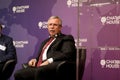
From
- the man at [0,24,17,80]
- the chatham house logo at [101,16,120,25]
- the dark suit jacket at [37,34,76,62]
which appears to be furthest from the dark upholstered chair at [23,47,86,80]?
the man at [0,24,17,80]

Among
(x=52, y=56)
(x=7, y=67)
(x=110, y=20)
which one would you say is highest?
(x=110, y=20)

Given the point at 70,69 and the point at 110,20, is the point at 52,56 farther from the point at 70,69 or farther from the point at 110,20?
the point at 110,20

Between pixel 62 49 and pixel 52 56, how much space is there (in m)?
0.17

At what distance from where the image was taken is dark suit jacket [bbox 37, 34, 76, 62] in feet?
12.3

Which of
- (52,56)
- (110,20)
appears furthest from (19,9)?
(110,20)

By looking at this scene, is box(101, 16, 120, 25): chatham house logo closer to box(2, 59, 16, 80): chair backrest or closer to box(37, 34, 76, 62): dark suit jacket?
box(37, 34, 76, 62): dark suit jacket

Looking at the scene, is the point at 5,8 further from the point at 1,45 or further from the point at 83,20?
the point at 83,20

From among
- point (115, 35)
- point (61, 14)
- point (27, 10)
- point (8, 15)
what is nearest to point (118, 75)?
point (115, 35)

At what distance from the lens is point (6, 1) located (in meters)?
5.95

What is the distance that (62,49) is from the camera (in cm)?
389

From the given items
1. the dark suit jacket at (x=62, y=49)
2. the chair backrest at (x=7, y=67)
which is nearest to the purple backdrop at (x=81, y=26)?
the dark suit jacket at (x=62, y=49)

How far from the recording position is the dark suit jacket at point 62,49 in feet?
12.3

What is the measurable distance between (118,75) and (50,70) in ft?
2.88

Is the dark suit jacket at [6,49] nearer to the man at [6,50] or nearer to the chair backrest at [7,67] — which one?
the man at [6,50]
